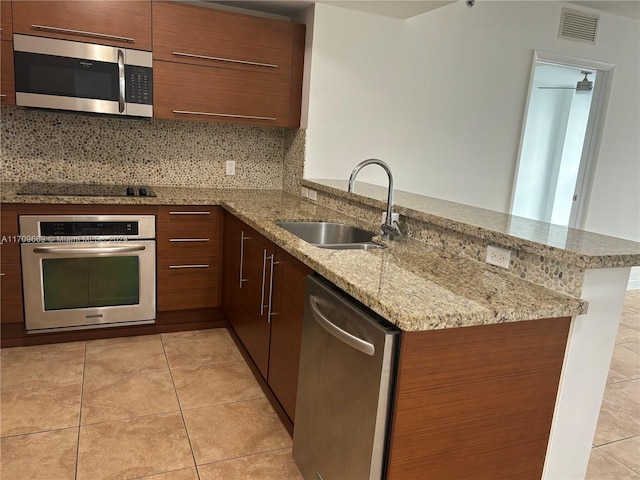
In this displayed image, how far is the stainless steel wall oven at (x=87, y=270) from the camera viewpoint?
9.38ft

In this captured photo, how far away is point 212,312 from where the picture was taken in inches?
135

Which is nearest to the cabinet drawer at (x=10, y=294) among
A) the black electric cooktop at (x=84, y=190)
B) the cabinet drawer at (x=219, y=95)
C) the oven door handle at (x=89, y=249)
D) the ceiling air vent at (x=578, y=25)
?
the oven door handle at (x=89, y=249)

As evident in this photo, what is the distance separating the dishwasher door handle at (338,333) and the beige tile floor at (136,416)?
76cm

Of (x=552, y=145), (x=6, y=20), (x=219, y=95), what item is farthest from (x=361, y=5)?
(x=552, y=145)

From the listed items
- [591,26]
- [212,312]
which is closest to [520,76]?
[591,26]

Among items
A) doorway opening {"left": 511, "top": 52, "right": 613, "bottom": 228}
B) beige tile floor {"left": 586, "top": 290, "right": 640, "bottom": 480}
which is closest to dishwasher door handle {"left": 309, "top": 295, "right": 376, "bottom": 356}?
beige tile floor {"left": 586, "top": 290, "right": 640, "bottom": 480}

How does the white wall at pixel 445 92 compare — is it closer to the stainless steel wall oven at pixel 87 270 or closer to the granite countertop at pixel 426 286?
the stainless steel wall oven at pixel 87 270

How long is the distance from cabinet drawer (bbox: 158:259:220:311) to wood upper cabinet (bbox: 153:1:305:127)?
1003 millimetres

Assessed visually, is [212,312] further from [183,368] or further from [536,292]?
[536,292]

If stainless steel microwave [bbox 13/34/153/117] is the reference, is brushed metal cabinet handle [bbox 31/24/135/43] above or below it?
above

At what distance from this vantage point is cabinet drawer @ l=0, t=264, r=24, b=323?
283 centimetres

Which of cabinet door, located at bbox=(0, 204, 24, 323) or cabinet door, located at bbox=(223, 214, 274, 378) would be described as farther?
cabinet door, located at bbox=(0, 204, 24, 323)

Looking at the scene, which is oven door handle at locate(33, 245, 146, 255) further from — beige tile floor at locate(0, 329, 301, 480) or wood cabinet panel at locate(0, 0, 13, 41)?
wood cabinet panel at locate(0, 0, 13, 41)

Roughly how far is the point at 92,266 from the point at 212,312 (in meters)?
0.84
